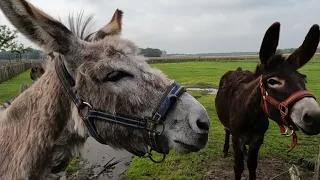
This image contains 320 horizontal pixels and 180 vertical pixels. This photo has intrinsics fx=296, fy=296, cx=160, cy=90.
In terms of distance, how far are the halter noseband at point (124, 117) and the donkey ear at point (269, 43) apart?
3.09m

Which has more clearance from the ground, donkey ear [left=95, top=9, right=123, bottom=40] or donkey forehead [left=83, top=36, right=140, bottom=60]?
donkey ear [left=95, top=9, right=123, bottom=40]

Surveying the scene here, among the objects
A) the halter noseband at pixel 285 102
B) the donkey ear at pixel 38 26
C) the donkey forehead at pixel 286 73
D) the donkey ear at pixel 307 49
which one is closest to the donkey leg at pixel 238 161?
the halter noseband at pixel 285 102

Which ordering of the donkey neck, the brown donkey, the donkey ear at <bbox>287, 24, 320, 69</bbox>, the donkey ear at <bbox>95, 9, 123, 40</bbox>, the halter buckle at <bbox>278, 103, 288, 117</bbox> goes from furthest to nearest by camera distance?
the donkey ear at <bbox>287, 24, 320, 69</bbox>
the halter buckle at <bbox>278, 103, 288, 117</bbox>
the brown donkey
the donkey ear at <bbox>95, 9, 123, 40</bbox>
the donkey neck

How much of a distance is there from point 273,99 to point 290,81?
1.23 ft

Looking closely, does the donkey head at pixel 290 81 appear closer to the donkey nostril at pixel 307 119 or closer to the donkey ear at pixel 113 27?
the donkey nostril at pixel 307 119

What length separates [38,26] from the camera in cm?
181

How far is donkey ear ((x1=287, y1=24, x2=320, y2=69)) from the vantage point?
440cm

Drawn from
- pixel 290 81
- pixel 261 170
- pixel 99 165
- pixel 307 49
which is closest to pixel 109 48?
pixel 290 81

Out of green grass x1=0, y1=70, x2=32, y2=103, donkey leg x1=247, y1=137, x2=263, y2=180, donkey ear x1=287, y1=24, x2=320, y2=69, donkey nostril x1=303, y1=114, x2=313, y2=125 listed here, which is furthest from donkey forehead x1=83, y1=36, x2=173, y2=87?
green grass x1=0, y1=70, x2=32, y2=103

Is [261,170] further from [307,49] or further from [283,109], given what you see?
[307,49]

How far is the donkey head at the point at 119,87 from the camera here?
181 cm

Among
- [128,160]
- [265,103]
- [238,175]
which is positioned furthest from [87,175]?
[265,103]

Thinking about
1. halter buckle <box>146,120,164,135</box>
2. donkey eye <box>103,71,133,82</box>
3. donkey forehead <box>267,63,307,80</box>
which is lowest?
halter buckle <box>146,120,164,135</box>

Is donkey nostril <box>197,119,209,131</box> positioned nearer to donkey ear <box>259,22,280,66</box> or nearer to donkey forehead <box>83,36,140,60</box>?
donkey forehead <box>83,36,140,60</box>
